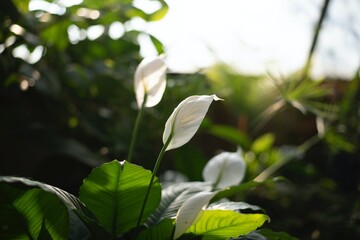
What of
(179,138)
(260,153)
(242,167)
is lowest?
(260,153)

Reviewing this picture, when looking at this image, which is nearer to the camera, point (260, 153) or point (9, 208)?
point (9, 208)

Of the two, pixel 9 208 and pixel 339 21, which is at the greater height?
pixel 339 21

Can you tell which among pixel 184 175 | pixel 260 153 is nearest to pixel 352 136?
pixel 260 153

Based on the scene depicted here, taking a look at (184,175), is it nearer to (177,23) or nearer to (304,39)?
(177,23)

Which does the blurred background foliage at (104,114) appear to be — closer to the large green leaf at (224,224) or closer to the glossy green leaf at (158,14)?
the glossy green leaf at (158,14)

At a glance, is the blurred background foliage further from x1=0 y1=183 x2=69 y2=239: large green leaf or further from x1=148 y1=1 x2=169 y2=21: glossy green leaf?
x1=0 y1=183 x2=69 y2=239: large green leaf

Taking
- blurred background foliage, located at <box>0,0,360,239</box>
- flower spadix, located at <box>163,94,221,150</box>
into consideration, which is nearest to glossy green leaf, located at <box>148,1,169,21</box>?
blurred background foliage, located at <box>0,0,360,239</box>

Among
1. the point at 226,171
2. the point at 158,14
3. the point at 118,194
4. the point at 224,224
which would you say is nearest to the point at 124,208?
the point at 118,194
